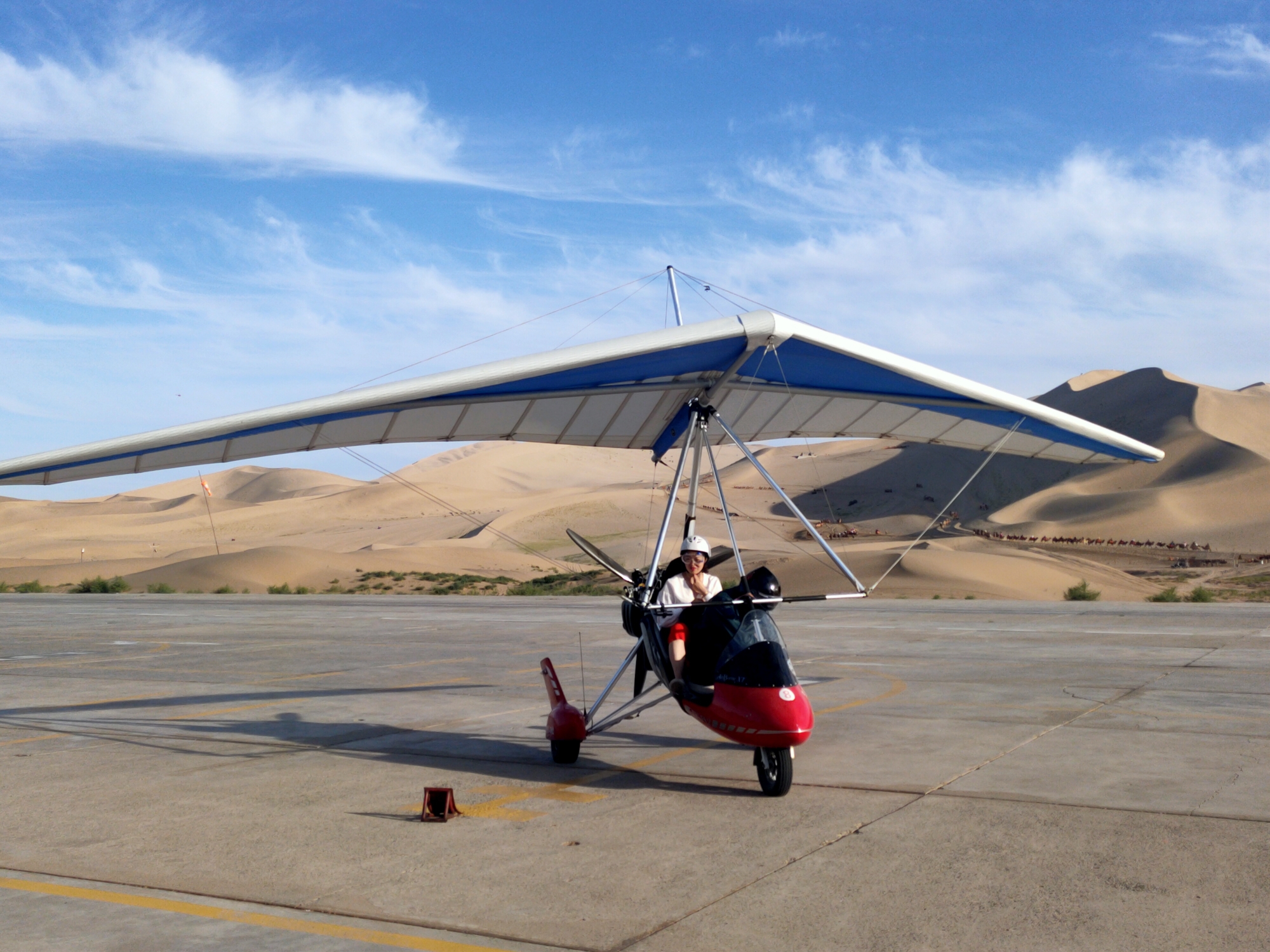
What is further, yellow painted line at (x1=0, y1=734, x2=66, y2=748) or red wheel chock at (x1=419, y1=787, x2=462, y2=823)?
yellow painted line at (x1=0, y1=734, x2=66, y2=748)

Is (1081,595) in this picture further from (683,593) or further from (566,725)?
(566,725)

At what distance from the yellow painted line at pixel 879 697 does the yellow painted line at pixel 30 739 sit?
7.62 meters

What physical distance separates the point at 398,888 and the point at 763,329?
5.21 m

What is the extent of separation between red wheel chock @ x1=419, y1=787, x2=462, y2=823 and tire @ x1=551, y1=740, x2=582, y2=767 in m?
1.77

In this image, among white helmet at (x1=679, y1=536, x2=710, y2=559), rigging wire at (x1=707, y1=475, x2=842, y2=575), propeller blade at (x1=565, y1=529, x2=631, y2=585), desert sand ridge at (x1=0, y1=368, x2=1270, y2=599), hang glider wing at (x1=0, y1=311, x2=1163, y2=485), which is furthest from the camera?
desert sand ridge at (x1=0, y1=368, x2=1270, y2=599)

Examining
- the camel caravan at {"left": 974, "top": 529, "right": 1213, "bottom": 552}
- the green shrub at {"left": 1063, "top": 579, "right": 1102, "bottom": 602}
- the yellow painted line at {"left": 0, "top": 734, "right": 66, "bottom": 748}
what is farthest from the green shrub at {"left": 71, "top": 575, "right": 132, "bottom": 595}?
the camel caravan at {"left": 974, "top": 529, "right": 1213, "bottom": 552}

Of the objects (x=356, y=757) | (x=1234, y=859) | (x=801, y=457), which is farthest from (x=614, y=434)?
(x=801, y=457)

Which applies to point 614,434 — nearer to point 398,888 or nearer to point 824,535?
point 398,888

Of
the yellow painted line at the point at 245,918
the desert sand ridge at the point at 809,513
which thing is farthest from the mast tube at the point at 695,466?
the desert sand ridge at the point at 809,513

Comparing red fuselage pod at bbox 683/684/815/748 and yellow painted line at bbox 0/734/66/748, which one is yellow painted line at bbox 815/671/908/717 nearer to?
red fuselage pod at bbox 683/684/815/748

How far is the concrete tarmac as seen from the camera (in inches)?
189

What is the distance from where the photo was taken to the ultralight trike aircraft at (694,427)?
765 centimetres

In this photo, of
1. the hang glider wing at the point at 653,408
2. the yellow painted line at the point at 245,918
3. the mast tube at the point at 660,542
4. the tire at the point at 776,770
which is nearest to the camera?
A: the yellow painted line at the point at 245,918

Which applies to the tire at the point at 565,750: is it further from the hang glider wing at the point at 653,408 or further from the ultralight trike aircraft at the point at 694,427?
the hang glider wing at the point at 653,408
